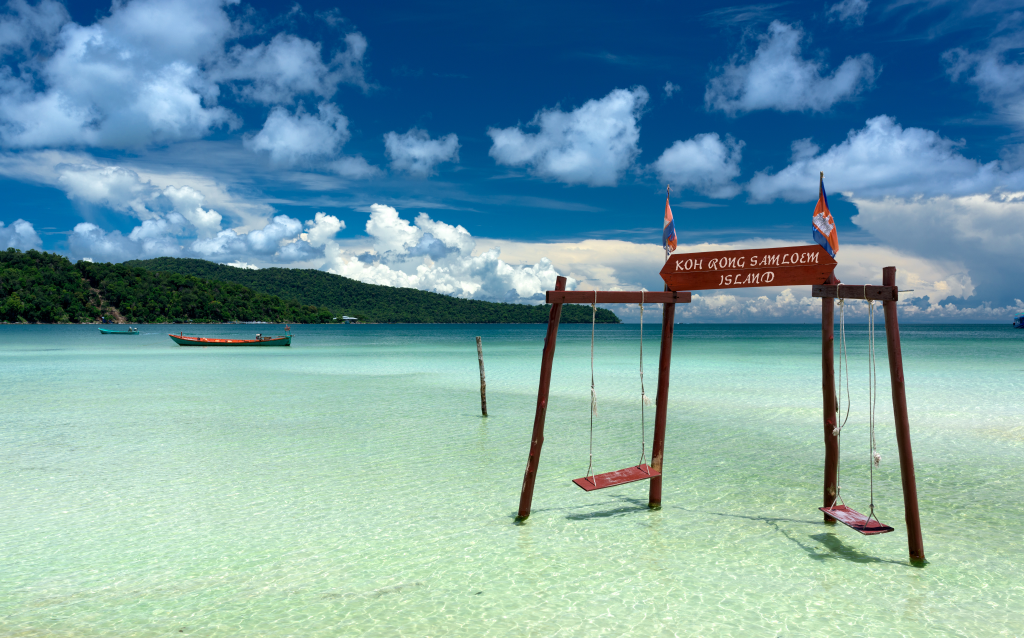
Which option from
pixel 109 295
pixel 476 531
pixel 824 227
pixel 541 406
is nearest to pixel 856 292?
pixel 824 227

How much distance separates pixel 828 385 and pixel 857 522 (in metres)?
1.64

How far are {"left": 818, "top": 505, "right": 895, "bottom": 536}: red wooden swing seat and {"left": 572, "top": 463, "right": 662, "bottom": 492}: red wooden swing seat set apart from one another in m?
2.17

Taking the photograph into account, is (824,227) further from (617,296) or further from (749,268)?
(617,296)

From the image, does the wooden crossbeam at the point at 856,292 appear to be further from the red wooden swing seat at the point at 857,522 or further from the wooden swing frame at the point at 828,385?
the red wooden swing seat at the point at 857,522

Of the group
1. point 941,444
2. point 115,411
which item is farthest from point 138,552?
point 941,444

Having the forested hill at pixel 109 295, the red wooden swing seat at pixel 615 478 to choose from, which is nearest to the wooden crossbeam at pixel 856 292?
the red wooden swing seat at pixel 615 478

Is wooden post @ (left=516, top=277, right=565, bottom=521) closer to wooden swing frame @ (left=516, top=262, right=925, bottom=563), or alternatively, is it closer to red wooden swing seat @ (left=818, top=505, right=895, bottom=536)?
wooden swing frame @ (left=516, top=262, right=925, bottom=563)

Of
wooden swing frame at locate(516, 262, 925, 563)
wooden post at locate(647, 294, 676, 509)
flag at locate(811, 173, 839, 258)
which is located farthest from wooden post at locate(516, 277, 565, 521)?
flag at locate(811, 173, 839, 258)

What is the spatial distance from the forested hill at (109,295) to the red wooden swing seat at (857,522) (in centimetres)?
17337

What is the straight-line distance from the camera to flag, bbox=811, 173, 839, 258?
673 cm

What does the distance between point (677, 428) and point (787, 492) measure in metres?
6.20

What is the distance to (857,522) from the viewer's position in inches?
271

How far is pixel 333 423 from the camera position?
1673cm

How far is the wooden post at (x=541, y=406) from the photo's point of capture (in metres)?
7.78
